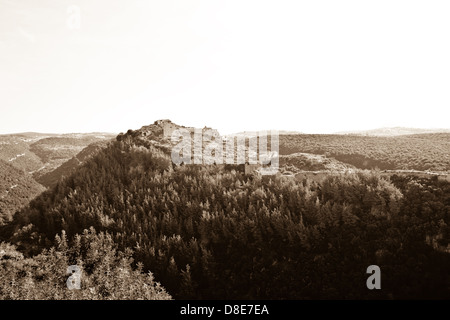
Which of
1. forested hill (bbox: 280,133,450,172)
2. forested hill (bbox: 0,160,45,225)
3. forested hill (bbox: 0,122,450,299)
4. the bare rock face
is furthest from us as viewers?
the bare rock face

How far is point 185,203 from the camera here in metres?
18.1

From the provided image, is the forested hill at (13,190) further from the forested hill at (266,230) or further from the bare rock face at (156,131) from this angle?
the bare rock face at (156,131)

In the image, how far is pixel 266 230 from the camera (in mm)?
15547

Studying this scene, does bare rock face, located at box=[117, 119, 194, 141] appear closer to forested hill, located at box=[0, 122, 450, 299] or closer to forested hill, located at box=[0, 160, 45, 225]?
forested hill, located at box=[0, 122, 450, 299]

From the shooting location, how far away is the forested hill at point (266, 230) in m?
12.9

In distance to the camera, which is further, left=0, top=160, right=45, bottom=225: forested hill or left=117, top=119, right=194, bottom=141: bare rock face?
left=117, top=119, right=194, bottom=141: bare rock face

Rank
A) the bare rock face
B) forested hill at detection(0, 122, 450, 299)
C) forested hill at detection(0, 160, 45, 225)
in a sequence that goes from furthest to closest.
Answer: the bare rock face → forested hill at detection(0, 160, 45, 225) → forested hill at detection(0, 122, 450, 299)

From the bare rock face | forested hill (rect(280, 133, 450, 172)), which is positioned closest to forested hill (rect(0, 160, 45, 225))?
the bare rock face

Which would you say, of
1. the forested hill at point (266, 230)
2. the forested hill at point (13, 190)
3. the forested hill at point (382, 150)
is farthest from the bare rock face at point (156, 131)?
the forested hill at point (382, 150)

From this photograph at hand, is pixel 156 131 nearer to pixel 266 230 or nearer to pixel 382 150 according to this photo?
pixel 266 230

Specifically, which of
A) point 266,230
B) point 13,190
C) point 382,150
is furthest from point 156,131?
point 382,150

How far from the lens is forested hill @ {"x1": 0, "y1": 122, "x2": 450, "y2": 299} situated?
42.3 feet
